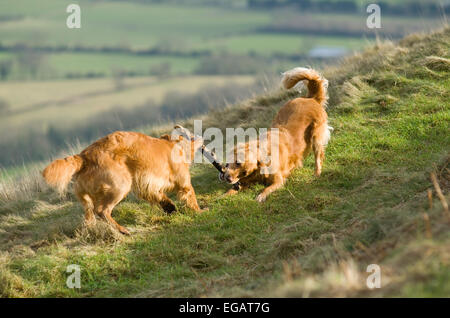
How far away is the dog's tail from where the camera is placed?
8.81 meters

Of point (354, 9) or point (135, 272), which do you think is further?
point (354, 9)

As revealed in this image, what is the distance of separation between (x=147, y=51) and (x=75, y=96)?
17.2 metres

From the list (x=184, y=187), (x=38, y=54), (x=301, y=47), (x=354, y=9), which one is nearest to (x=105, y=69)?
(x=38, y=54)

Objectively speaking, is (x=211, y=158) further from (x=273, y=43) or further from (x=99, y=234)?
(x=273, y=43)

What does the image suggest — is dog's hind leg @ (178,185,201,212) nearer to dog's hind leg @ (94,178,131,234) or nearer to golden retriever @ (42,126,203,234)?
golden retriever @ (42,126,203,234)

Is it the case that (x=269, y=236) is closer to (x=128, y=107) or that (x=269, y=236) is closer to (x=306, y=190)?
(x=306, y=190)

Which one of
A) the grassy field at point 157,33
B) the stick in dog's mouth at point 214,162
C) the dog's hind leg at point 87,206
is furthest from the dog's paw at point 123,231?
the grassy field at point 157,33

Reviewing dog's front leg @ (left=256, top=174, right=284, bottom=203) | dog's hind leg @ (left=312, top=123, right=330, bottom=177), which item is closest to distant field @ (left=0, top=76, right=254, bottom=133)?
dog's hind leg @ (left=312, top=123, right=330, bottom=177)

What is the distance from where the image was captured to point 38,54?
60594 millimetres

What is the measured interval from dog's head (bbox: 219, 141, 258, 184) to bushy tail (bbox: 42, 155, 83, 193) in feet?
7.03

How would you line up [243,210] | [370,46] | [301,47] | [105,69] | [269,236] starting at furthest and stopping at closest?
[301,47]
[105,69]
[370,46]
[243,210]
[269,236]

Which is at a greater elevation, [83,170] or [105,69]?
[105,69]
